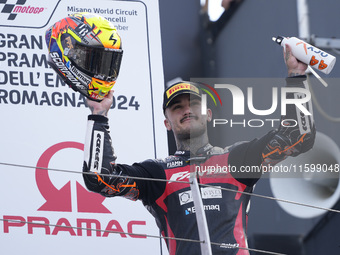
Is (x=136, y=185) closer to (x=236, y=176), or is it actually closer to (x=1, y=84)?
(x=236, y=176)

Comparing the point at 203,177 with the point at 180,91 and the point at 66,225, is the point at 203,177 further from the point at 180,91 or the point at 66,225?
the point at 66,225

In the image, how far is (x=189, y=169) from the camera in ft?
12.4

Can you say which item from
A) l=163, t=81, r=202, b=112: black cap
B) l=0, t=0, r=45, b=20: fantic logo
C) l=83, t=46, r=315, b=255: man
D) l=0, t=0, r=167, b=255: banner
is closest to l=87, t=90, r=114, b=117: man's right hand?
l=83, t=46, r=315, b=255: man

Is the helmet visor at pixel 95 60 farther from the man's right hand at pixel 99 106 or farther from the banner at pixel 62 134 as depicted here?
the banner at pixel 62 134

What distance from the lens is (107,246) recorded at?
168 inches

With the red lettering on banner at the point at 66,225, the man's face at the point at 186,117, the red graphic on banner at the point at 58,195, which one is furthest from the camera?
the red graphic on banner at the point at 58,195

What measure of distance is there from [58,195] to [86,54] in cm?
107

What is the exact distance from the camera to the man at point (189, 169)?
349 centimetres

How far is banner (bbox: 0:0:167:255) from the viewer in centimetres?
423

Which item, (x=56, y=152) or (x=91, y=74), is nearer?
(x=91, y=74)

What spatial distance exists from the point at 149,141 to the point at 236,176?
1001 mm

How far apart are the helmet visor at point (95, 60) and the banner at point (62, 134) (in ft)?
2.99

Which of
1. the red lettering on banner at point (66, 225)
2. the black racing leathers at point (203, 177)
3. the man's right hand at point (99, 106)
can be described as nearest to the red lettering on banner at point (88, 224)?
the red lettering on banner at point (66, 225)

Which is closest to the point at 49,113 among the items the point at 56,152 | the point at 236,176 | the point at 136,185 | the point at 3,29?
the point at 56,152
